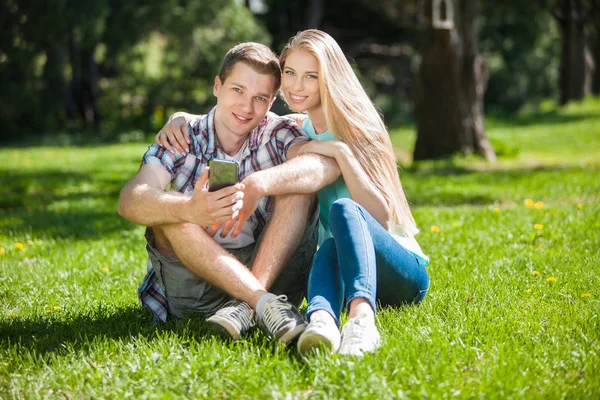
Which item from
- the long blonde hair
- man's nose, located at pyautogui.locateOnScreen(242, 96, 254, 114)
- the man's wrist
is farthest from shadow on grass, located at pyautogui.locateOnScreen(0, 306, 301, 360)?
man's nose, located at pyautogui.locateOnScreen(242, 96, 254, 114)

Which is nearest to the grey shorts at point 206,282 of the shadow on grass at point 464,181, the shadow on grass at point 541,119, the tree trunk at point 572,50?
the shadow on grass at point 464,181

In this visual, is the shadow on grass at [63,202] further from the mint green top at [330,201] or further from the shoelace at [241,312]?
the shoelace at [241,312]

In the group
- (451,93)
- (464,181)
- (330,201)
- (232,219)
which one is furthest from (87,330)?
(451,93)

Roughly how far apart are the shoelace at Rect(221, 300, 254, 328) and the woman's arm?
80 cm

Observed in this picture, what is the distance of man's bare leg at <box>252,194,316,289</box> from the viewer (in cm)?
338

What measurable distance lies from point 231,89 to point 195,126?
30 cm

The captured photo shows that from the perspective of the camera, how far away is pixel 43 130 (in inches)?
733

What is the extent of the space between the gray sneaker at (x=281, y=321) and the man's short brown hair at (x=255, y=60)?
4.40 ft

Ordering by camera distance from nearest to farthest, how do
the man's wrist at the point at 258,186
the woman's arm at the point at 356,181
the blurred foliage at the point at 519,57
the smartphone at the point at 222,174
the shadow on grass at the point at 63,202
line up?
the smartphone at the point at 222,174, the man's wrist at the point at 258,186, the woman's arm at the point at 356,181, the shadow on grass at the point at 63,202, the blurred foliage at the point at 519,57

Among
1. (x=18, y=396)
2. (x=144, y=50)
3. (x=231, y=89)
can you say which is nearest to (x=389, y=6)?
(x=144, y=50)

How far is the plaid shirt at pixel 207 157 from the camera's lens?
3.68m

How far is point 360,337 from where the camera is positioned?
287 cm

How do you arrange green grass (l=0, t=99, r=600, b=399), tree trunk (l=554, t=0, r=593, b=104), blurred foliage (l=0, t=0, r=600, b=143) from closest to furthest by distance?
green grass (l=0, t=99, r=600, b=399) → blurred foliage (l=0, t=0, r=600, b=143) → tree trunk (l=554, t=0, r=593, b=104)

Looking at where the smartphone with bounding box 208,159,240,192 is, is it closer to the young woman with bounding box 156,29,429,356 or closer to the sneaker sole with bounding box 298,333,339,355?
the young woman with bounding box 156,29,429,356
